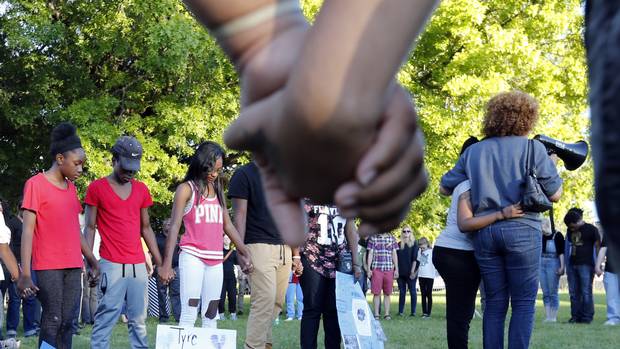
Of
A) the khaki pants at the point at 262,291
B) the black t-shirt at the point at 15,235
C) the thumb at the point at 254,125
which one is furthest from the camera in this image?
the black t-shirt at the point at 15,235

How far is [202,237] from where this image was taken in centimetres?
748

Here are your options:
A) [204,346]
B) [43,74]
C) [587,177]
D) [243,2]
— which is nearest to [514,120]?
[204,346]

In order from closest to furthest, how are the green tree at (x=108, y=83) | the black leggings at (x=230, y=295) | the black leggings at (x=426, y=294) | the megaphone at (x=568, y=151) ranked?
the megaphone at (x=568, y=151), the black leggings at (x=230, y=295), the black leggings at (x=426, y=294), the green tree at (x=108, y=83)

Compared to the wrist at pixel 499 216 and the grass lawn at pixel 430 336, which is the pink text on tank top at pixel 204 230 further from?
the grass lawn at pixel 430 336

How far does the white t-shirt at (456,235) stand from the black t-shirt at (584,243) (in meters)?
9.99

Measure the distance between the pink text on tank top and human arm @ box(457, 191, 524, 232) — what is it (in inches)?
95.1

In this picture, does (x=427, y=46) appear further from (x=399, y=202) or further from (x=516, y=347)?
(x=399, y=202)

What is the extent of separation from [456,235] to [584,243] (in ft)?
33.4

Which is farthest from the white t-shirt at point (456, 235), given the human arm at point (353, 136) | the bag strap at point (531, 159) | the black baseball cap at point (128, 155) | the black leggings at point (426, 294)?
the black leggings at point (426, 294)

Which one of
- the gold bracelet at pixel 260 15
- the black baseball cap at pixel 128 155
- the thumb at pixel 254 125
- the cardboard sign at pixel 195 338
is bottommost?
the cardboard sign at pixel 195 338

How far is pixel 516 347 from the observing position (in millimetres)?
5660

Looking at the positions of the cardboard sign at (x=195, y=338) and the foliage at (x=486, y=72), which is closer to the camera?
the cardboard sign at (x=195, y=338)

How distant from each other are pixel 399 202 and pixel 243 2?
333 millimetres

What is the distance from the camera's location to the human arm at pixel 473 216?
5648mm
